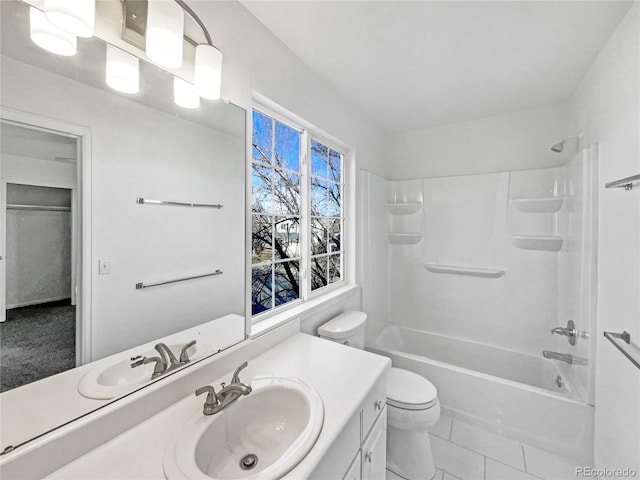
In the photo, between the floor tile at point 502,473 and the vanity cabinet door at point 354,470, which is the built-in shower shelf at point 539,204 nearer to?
the floor tile at point 502,473

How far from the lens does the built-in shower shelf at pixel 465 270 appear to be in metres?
2.49

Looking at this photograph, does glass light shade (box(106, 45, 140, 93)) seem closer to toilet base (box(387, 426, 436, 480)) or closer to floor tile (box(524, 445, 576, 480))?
toilet base (box(387, 426, 436, 480))

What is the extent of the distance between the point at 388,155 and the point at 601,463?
286 cm

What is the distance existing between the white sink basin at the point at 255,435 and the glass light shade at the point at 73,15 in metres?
1.22

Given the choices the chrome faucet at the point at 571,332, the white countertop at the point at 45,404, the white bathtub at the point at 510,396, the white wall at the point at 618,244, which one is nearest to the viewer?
the white countertop at the point at 45,404

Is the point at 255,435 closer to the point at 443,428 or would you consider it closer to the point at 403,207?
the point at 443,428

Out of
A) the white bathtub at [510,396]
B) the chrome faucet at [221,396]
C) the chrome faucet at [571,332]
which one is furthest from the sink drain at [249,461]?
the chrome faucet at [571,332]

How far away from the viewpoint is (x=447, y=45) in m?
1.55

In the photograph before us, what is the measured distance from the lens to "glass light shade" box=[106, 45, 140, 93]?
2.78 ft

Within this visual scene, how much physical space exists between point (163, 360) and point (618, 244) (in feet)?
7.16

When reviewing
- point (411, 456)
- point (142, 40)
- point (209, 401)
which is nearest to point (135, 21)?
point (142, 40)

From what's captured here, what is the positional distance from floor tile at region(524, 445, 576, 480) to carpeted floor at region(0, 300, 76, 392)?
243cm

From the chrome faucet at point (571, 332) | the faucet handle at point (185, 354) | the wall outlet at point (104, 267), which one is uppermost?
the wall outlet at point (104, 267)

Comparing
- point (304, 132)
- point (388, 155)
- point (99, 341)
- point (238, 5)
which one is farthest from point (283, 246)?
point (388, 155)
